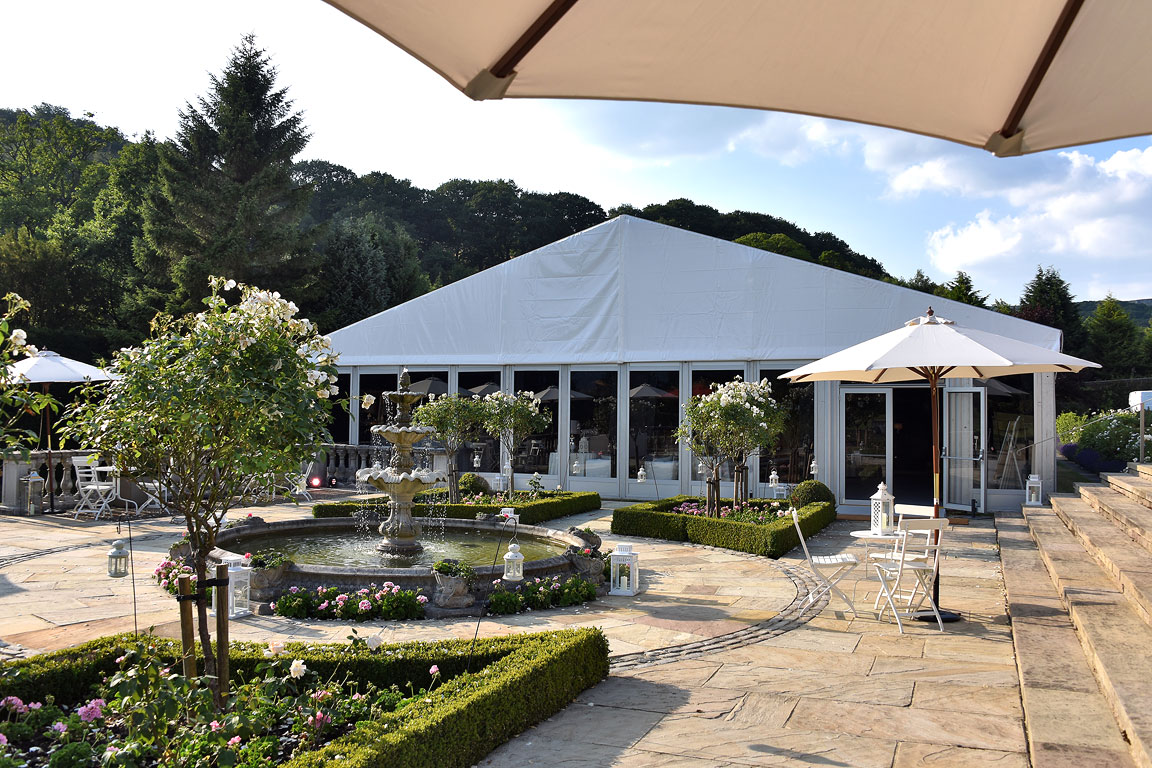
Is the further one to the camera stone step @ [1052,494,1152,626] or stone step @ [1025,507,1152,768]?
stone step @ [1052,494,1152,626]

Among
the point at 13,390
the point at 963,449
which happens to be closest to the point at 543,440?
the point at 963,449

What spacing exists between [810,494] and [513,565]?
6.71m

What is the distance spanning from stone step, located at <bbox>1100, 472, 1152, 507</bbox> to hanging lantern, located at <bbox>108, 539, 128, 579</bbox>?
392 inches

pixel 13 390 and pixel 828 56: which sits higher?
pixel 828 56

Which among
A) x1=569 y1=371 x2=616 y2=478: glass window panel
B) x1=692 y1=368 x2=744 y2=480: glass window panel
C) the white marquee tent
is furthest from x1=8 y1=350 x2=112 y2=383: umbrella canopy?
x1=692 y1=368 x2=744 y2=480: glass window panel

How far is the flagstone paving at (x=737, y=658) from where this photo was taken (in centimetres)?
400

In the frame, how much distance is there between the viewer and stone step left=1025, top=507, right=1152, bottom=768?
3.69 m

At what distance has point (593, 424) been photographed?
15922 mm

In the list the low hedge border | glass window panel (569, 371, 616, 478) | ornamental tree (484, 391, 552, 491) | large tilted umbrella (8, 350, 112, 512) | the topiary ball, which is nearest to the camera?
the low hedge border

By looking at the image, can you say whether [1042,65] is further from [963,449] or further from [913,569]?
[963,449]

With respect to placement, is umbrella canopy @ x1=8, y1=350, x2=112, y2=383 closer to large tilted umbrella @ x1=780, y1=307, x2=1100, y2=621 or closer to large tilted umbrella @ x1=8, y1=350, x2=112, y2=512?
large tilted umbrella @ x1=8, y1=350, x2=112, y2=512

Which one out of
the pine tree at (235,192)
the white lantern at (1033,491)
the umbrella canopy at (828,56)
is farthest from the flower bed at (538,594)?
the pine tree at (235,192)

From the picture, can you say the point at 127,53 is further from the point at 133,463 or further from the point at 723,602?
the point at 723,602

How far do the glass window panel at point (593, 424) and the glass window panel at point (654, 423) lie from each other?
0.39 metres
